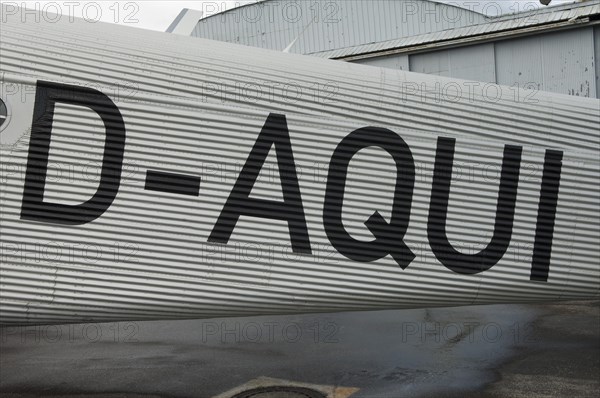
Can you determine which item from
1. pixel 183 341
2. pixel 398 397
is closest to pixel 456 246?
pixel 398 397

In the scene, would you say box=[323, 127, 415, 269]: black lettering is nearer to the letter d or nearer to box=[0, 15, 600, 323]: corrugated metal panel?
box=[0, 15, 600, 323]: corrugated metal panel

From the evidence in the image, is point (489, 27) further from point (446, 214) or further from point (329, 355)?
point (446, 214)

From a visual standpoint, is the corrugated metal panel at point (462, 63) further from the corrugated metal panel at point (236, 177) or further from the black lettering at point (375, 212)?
the black lettering at point (375, 212)

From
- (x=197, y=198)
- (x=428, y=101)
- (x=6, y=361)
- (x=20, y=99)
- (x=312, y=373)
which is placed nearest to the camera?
(x=20, y=99)

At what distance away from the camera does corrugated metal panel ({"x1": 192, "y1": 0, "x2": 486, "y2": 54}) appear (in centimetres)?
1460

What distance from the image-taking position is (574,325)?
7211 mm

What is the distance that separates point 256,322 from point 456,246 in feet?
12.9

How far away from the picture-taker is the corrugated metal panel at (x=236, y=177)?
3.60m

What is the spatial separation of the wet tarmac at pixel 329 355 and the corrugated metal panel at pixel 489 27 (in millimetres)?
5541

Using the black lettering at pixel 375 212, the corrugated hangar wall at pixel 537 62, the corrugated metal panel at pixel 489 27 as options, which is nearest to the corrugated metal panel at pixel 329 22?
the corrugated metal panel at pixel 489 27

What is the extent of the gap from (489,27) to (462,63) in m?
0.79

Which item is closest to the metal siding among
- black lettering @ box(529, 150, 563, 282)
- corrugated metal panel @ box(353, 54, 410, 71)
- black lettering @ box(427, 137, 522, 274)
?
corrugated metal panel @ box(353, 54, 410, 71)

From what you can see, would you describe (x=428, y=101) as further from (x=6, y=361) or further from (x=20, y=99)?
(x=6, y=361)

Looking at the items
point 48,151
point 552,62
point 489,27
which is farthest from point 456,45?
point 48,151
